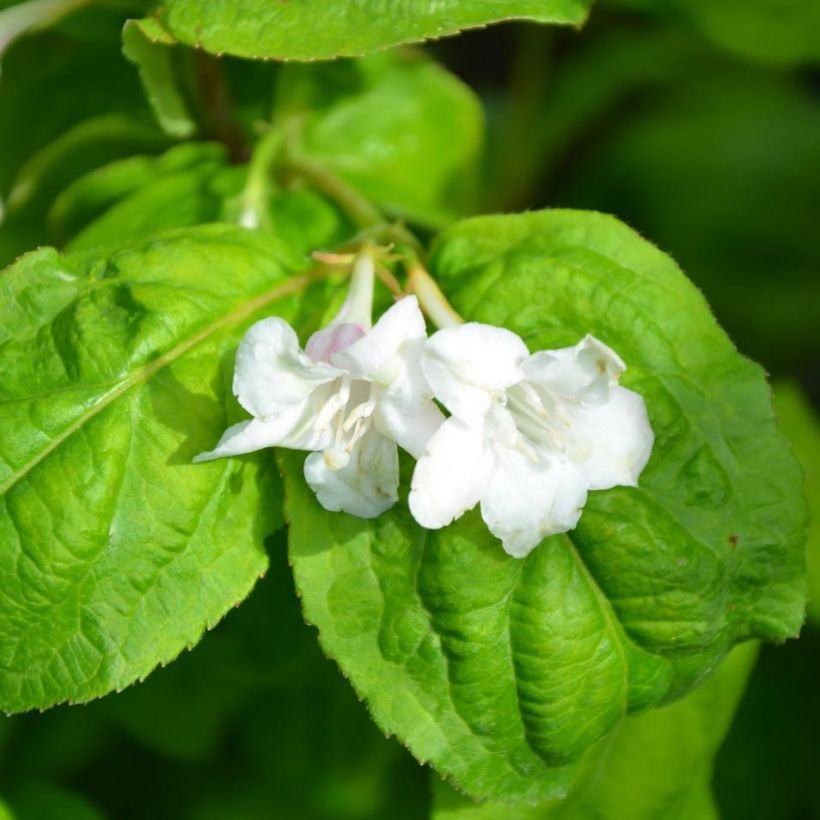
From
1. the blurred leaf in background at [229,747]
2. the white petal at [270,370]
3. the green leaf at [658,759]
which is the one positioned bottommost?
the blurred leaf in background at [229,747]

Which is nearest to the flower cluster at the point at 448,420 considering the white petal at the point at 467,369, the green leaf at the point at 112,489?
the white petal at the point at 467,369

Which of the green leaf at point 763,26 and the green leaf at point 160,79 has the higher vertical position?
the green leaf at point 160,79

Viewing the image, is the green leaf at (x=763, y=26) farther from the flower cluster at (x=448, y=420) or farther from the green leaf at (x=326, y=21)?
the flower cluster at (x=448, y=420)

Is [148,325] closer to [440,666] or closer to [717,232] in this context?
[440,666]

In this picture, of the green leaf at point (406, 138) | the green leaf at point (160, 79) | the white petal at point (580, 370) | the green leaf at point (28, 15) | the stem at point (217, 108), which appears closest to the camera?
the white petal at point (580, 370)

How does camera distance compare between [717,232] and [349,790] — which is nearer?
[349,790]

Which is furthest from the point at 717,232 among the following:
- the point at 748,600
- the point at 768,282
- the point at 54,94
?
the point at 748,600

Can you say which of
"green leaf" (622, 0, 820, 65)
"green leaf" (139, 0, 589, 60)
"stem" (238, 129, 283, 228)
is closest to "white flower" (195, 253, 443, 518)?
"green leaf" (139, 0, 589, 60)
